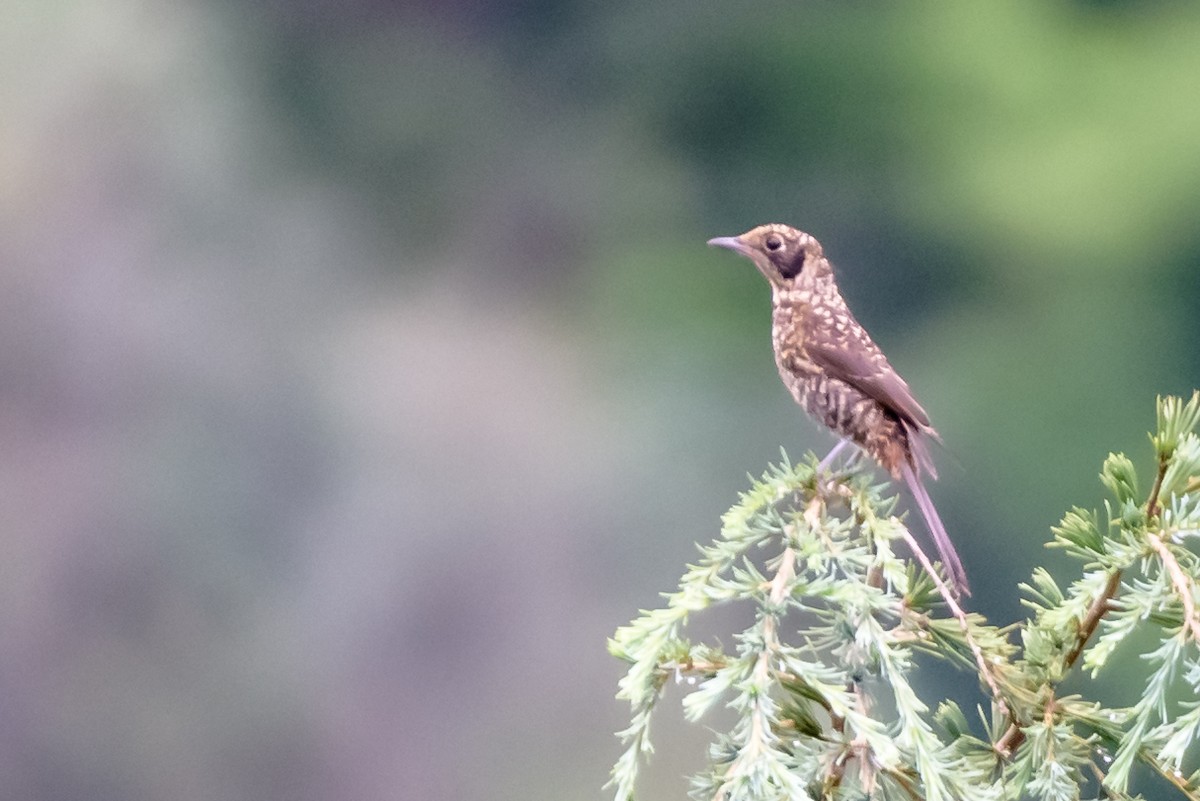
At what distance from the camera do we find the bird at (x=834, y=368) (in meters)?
1.05

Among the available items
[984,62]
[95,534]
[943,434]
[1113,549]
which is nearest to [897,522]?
[1113,549]

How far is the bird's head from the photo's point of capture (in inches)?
43.5

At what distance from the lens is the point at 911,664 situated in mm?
718

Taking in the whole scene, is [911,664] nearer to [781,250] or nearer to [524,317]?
[781,250]

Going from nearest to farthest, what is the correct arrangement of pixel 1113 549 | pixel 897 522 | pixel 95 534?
pixel 1113 549 → pixel 897 522 → pixel 95 534

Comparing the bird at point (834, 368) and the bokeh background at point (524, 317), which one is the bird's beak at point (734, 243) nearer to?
the bird at point (834, 368)

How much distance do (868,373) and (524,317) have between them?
57cm

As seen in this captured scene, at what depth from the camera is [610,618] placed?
1508mm

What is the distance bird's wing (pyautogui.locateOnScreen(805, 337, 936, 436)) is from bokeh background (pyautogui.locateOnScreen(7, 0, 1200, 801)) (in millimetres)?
409

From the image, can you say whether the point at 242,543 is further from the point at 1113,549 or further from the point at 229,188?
the point at 1113,549

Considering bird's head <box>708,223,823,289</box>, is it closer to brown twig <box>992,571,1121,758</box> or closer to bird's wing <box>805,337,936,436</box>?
bird's wing <box>805,337,936,436</box>

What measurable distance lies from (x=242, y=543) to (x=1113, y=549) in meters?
1.09

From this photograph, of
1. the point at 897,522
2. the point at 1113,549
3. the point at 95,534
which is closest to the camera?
the point at 1113,549

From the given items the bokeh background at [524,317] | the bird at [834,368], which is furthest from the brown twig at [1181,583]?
the bokeh background at [524,317]
